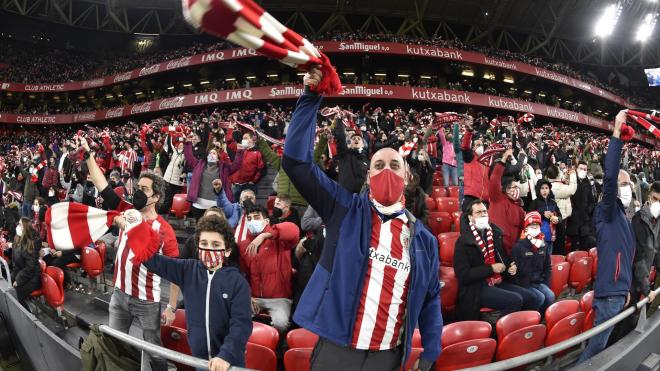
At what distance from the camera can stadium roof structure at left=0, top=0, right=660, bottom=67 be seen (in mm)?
23906

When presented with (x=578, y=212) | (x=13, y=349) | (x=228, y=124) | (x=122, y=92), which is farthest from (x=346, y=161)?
(x=122, y=92)

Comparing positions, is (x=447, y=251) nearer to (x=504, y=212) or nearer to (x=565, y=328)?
(x=504, y=212)

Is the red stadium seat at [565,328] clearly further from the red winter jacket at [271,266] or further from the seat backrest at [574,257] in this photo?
the red winter jacket at [271,266]

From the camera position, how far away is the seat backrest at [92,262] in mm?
5227

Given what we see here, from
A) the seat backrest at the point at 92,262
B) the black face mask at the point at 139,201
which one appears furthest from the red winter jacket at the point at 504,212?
the seat backrest at the point at 92,262

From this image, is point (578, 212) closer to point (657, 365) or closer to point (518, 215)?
point (518, 215)

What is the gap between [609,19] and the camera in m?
21.8

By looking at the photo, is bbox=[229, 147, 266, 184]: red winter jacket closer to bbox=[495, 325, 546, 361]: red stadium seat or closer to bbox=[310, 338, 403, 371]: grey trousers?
bbox=[495, 325, 546, 361]: red stadium seat

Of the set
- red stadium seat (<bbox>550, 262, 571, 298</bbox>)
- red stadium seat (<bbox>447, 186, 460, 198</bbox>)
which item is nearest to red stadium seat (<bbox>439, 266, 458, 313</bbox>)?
red stadium seat (<bbox>550, 262, 571, 298</bbox>)

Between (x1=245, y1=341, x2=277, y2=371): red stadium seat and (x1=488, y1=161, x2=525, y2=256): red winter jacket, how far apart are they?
9.48 ft

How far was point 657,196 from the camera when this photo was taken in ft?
11.5

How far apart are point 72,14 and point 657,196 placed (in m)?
36.7

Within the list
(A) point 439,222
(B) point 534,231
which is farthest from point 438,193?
(B) point 534,231

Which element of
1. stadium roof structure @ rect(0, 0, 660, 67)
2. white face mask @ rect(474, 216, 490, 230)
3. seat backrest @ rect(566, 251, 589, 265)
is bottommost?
seat backrest @ rect(566, 251, 589, 265)
